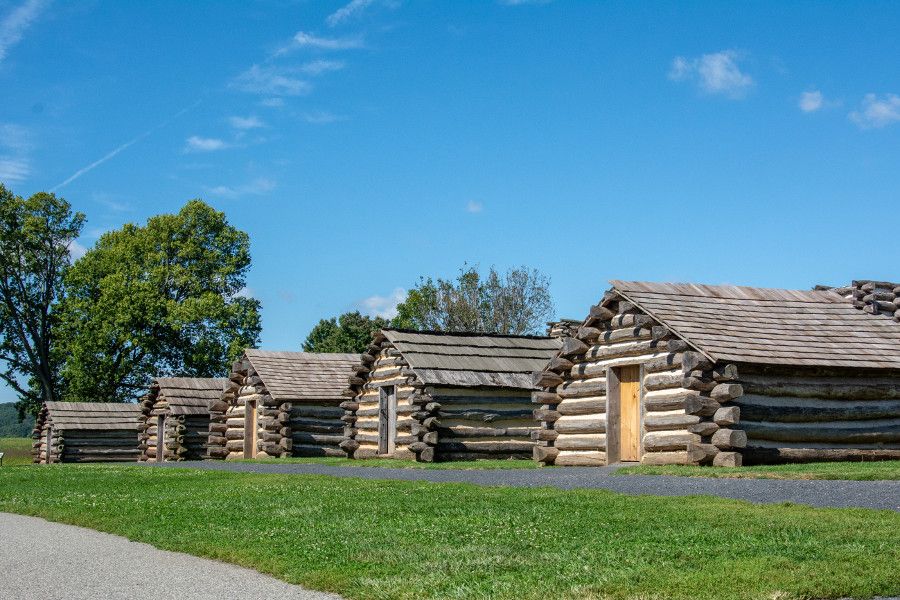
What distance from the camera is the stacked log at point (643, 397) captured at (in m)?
21.3

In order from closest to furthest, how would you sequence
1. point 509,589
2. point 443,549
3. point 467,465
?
point 509,589, point 443,549, point 467,465

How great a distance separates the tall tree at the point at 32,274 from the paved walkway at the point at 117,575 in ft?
169

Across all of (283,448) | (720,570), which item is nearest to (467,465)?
(283,448)

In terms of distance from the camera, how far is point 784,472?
58.4 feet

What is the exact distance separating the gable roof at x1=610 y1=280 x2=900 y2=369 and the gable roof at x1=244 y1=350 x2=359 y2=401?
51.9 ft

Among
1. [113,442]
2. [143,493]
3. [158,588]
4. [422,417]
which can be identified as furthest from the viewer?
[113,442]

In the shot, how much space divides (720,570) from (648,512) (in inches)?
164

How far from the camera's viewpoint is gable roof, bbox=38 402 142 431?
167 feet

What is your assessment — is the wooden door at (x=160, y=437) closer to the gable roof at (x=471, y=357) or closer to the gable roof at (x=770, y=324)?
the gable roof at (x=471, y=357)

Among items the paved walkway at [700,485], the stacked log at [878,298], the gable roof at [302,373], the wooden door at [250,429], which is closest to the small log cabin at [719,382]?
the stacked log at [878,298]

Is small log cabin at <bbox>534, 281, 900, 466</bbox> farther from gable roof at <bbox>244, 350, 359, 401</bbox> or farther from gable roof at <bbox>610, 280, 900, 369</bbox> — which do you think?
gable roof at <bbox>244, 350, 359, 401</bbox>

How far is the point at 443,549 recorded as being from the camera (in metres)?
10.2

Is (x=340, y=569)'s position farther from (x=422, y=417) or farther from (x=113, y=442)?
(x=113, y=442)

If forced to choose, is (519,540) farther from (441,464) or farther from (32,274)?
(32,274)
